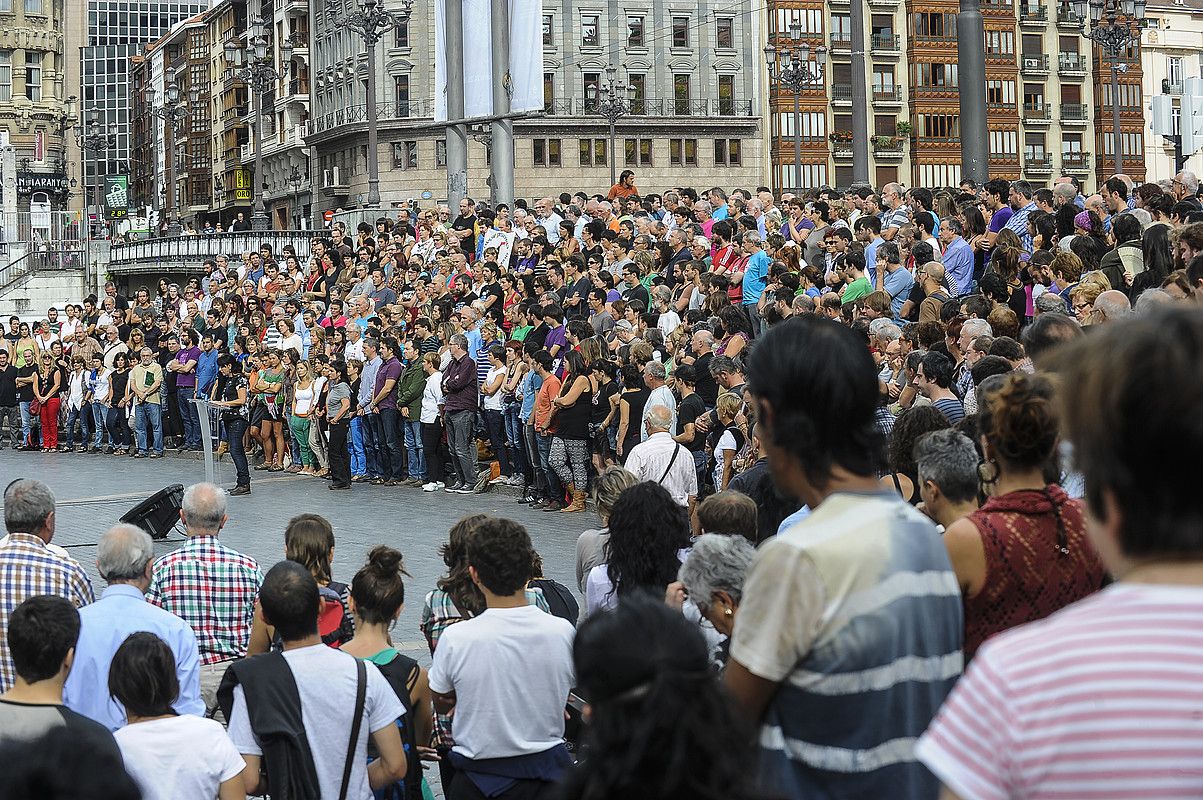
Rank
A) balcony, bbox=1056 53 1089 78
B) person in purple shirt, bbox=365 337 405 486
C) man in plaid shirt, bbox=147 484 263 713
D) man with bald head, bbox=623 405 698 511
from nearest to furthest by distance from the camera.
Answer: man in plaid shirt, bbox=147 484 263 713 < man with bald head, bbox=623 405 698 511 < person in purple shirt, bbox=365 337 405 486 < balcony, bbox=1056 53 1089 78

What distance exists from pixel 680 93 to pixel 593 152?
273 inches

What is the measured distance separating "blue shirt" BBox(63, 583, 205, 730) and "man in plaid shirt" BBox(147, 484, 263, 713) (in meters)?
1.22

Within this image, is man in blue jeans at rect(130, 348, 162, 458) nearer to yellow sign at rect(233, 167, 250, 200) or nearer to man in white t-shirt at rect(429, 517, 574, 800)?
man in white t-shirt at rect(429, 517, 574, 800)

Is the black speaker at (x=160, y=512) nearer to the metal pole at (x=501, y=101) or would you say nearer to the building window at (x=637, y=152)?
the metal pole at (x=501, y=101)

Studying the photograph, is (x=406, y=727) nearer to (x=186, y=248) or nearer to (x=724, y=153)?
(x=186, y=248)

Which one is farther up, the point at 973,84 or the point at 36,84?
the point at 36,84

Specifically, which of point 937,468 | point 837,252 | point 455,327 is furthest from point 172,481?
point 937,468

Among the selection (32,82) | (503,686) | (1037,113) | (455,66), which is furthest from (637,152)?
(503,686)

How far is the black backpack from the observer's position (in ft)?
18.1

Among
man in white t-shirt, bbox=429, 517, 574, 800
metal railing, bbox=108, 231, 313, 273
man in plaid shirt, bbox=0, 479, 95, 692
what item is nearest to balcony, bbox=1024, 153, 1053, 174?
metal railing, bbox=108, 231, 313, 273

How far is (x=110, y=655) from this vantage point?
19.3ft

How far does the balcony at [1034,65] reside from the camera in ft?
319

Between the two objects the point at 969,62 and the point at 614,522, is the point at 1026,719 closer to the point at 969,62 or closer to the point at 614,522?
the point at 614,522

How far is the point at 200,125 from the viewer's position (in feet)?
414
